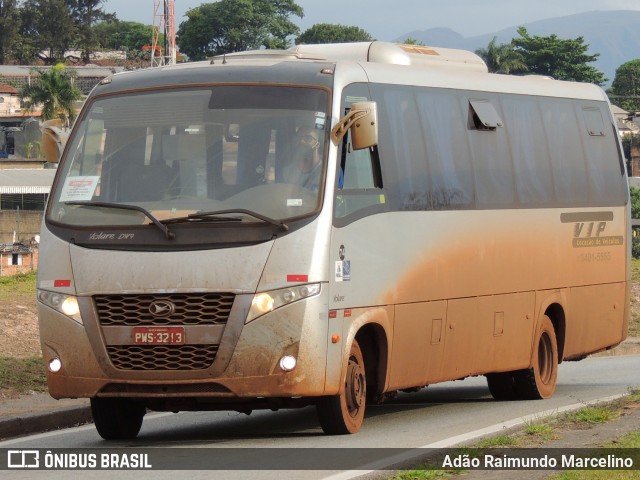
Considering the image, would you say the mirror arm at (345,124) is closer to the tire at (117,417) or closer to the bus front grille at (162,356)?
the bus front grille at (162,356)

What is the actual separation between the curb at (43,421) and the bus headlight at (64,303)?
5.20 feet

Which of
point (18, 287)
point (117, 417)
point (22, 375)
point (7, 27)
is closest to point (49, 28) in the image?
point (7, 27)

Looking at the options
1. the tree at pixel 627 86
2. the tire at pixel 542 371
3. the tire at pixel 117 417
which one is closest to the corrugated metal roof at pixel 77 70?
the tree at pixel 627 86

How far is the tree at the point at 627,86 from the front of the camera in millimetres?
169000

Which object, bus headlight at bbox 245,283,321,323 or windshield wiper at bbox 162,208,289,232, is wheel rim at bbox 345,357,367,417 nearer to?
bus headlight at bbox 245,283,321,323

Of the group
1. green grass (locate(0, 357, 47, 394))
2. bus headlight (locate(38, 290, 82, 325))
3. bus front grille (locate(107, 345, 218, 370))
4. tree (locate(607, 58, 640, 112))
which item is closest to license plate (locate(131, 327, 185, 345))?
bus front grille (locate(107, 345, 218, 370))

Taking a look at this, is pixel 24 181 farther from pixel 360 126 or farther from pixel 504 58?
pixel 360 126

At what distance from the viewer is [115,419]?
12.7 metres

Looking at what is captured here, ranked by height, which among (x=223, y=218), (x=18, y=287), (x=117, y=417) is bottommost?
(x=18, y=287)

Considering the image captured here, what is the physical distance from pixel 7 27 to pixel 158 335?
18607cm

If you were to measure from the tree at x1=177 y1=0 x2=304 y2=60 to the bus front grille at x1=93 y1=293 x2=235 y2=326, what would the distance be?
167786 millimetres

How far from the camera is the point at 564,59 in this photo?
146875mm

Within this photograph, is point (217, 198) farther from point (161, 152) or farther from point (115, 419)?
point (115, 419)

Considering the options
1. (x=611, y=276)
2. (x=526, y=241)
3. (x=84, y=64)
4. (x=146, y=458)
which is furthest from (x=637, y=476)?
(x=84, y=64)
